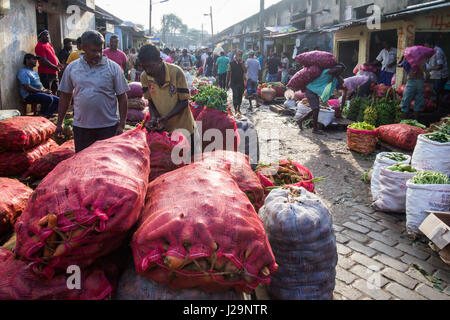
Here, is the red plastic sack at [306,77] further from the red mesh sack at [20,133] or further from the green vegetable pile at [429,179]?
the red mesh sack at [20,133]

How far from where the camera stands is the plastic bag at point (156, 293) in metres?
1.64

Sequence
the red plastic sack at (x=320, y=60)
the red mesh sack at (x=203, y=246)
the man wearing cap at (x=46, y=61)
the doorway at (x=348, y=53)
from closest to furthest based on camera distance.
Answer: the red mesh sack at (x=203, y=246)
the man wearing cap at (x=46, y=61)
the red plastic sack at (x=320, y=60)
the doorway at (x=348, y=53)

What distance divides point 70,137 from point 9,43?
313cm

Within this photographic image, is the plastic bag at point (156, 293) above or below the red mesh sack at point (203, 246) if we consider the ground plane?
below

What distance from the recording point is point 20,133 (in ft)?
14.1

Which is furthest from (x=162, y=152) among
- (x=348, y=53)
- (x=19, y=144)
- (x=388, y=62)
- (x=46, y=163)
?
(x=348, y=53)

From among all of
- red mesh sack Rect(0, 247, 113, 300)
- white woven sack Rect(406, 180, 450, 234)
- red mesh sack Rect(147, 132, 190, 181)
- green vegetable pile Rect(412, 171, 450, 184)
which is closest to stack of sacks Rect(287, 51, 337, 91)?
green vegetable pile Rect(412, 171, 450, 184)

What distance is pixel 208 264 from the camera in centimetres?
157

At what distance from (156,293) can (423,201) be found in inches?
121

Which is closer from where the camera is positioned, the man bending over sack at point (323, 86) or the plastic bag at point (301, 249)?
the plastic bag at point (301, 249)

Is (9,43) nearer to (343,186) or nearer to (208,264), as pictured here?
(343,186)

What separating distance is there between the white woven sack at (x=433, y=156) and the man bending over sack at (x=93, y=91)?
3.73 metres

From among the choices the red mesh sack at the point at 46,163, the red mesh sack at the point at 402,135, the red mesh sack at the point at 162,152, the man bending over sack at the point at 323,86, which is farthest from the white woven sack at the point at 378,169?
the red mesh sack at the point at 46,163
